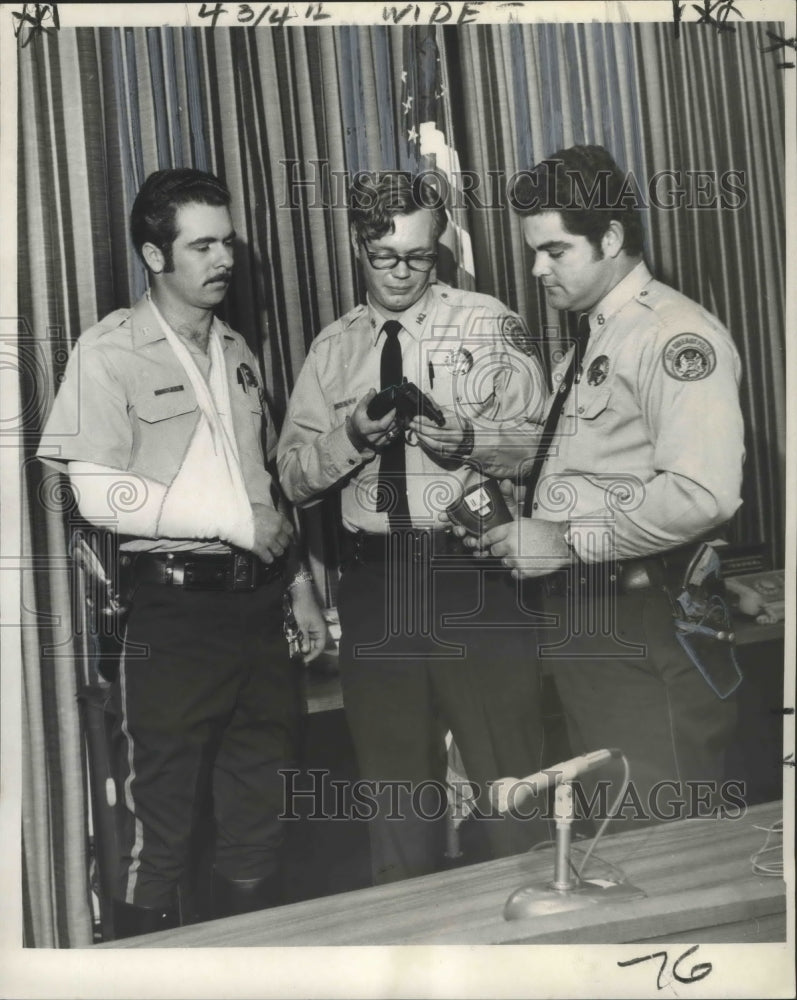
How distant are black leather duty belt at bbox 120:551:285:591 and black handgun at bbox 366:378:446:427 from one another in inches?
17.4

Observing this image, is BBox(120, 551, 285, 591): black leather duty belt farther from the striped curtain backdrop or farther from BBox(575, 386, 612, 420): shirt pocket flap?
BBox(575, 386, 612, 420): shirt pocket flap

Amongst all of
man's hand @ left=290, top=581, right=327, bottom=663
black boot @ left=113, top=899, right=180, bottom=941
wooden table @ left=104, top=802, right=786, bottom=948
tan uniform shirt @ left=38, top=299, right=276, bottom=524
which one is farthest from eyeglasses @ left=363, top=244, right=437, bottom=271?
black boot @ left=113, top=899, right=180, bottom=941

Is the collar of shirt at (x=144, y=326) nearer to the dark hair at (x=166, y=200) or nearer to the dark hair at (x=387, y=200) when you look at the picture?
the dark hair at (x=166, y=200)

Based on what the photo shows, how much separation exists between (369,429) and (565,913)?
1153mm

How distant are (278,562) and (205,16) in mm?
1275

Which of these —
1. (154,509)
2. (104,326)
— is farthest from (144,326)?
(154,509)

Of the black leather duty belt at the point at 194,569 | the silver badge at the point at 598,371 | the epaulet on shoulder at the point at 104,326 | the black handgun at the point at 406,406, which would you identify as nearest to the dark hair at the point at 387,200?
the black handgun at the point at 406,406

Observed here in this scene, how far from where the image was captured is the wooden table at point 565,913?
8.34ft

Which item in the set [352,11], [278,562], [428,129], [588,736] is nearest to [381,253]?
[428,129]

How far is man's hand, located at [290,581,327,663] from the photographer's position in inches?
105

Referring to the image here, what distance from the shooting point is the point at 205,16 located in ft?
8.77

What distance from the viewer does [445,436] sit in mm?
2652

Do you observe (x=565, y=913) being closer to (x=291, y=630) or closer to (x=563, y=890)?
(x=563, y=890)

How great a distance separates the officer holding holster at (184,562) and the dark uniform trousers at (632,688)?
607 mm
